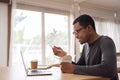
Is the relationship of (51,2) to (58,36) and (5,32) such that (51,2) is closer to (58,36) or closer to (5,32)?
(58,36)

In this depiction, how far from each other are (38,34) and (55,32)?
488 mm

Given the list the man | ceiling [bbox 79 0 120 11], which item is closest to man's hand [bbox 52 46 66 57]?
the man

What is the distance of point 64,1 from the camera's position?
4.50 m

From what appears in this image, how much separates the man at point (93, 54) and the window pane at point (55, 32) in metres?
2.78

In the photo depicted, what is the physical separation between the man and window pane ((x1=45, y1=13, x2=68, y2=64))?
2.78 m

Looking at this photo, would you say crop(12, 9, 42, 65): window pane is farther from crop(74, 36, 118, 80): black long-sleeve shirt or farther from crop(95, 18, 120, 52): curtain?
crop(74, 36, 118, 80): black long-sleeve shirt

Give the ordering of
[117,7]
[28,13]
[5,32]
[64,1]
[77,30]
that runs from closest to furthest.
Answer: [77,30]
[5,32]
[28,13]
[64,1]
[117,7]

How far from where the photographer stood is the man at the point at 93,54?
111cm

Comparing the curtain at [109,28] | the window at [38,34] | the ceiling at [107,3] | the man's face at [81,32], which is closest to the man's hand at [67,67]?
the man's face at [81,32]

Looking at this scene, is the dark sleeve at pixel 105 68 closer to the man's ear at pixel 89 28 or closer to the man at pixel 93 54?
the man at pixel 93 54

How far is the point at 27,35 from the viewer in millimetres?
4113

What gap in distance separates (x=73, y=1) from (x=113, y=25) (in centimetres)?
187

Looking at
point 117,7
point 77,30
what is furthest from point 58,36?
point 77,30

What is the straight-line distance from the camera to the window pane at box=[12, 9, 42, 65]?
12.9ft
